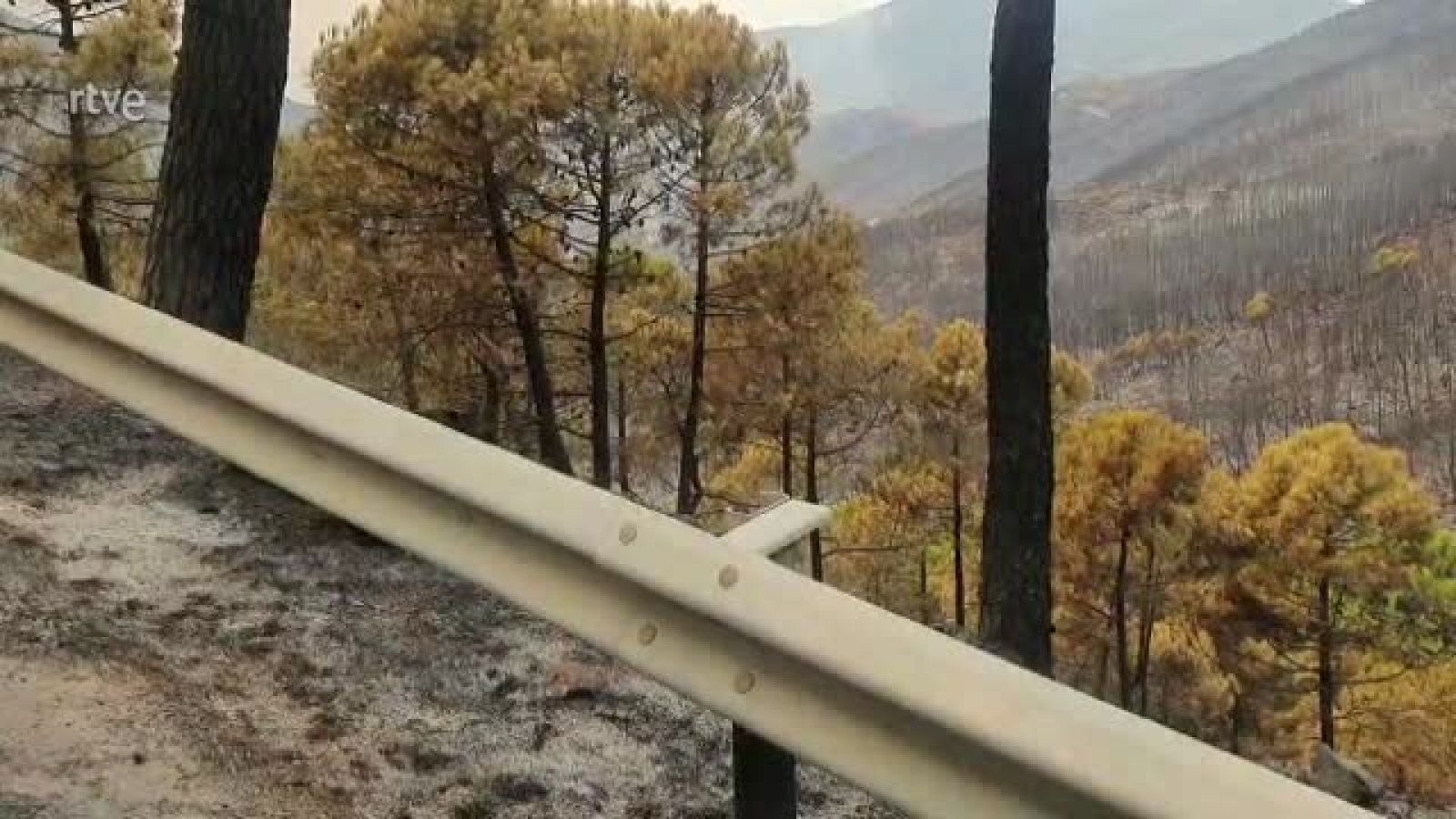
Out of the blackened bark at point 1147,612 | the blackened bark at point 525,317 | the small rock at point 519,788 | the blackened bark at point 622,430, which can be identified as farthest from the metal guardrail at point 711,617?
the blackened bark at point 1147,612

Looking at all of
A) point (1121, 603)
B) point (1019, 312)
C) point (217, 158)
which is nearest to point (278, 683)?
point (217, 158)

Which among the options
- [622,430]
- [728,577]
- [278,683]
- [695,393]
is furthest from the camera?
[622,430]

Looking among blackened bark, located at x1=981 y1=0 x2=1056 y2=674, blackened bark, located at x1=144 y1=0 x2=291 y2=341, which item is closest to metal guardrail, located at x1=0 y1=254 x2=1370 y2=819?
blackened bark, located at x1=144 y1=0 x2=291 y2=341

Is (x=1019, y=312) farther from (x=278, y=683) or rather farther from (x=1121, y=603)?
(x=1121, y=603)

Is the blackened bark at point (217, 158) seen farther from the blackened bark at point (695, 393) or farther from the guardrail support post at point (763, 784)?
the blackened bark at point (695, 393)

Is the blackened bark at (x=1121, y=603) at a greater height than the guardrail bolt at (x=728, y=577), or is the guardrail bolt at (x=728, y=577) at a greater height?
the guardrail bolt at (x=728, y=577)

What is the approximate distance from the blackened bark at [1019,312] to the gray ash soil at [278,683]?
351 cm

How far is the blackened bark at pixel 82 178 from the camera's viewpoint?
2033 centimetres

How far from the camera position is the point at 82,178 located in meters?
21.2

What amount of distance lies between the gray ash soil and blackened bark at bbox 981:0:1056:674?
3512mm

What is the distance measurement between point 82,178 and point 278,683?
20398 millimetres

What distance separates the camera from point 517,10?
16797 mm

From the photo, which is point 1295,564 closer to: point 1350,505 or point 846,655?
point 1350,505

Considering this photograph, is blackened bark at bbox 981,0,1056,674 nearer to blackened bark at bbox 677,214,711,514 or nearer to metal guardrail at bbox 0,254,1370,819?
metal guardrail at bbox 0,254,1370,819
